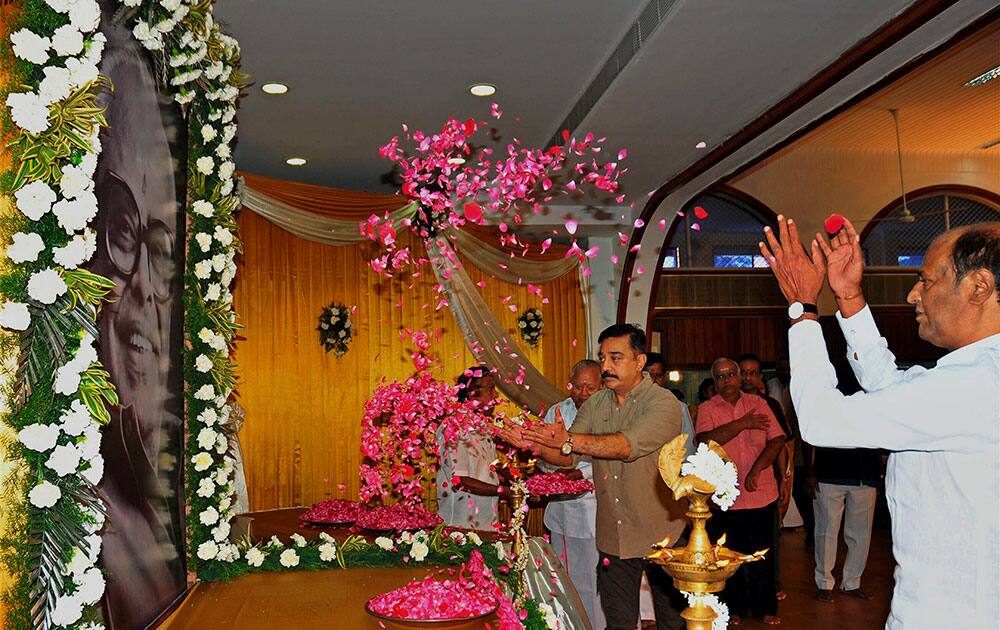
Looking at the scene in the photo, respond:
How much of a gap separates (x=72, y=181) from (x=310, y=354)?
6366mm

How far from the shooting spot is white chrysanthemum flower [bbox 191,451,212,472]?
3.55 metres

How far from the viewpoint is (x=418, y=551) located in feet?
12.9

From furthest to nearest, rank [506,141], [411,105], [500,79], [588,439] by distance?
[506,141] → [411,105] → [500,79] → [588,439]

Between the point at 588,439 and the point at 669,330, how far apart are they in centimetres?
1052

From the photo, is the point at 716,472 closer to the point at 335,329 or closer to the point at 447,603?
the point at 447,603

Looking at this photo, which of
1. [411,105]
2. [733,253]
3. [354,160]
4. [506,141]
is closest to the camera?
[411,105]

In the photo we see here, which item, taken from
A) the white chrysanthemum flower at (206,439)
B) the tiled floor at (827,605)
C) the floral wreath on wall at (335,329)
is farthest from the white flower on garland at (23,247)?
the floral wreath on wall at (335,329)

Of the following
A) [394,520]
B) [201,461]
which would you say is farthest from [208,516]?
[394,520]

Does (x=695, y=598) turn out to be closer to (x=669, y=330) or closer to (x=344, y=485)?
(x=344, y=485)

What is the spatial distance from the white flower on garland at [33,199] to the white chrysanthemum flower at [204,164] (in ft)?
5.71

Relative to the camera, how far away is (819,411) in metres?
1.91

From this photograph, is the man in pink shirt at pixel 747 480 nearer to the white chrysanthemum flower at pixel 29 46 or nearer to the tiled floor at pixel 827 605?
the tiled floor at pixel 827 605

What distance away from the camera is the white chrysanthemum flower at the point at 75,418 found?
2.02m

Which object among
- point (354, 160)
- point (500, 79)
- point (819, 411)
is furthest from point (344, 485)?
point (819, 411)
